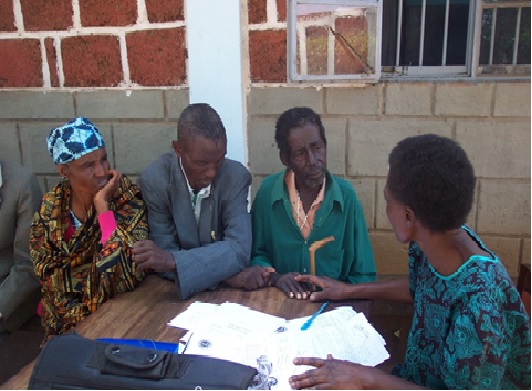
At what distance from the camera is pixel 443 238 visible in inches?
61.1

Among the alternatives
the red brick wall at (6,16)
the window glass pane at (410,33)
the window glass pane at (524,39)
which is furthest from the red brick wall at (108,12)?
the window glass pane at (524,39)

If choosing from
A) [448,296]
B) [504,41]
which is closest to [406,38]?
[504,41]

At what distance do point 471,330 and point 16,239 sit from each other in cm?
A: 238

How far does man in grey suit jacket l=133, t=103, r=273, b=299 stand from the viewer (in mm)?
2410

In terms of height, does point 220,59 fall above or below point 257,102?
above

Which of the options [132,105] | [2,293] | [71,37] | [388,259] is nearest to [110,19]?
[71,37]

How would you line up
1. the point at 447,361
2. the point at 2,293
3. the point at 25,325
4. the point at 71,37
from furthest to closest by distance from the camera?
the point at 71,37 < the point at 25,325 < the point at 2,293 < the point at 447,361

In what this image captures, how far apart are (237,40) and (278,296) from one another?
66.4 inches

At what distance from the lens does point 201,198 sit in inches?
102

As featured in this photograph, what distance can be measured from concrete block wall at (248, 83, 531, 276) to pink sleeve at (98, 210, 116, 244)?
3.84 feet

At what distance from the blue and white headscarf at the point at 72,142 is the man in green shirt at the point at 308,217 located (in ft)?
3.01

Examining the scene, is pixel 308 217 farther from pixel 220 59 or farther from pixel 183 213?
pixel 220 59

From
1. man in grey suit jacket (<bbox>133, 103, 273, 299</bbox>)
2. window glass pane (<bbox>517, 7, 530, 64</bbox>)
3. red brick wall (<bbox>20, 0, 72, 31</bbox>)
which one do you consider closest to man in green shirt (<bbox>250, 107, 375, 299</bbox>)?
man in grey suit jacket (<bbox>133, 103, 273, 299</bbox>)

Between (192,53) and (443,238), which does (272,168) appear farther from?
(443,238)
